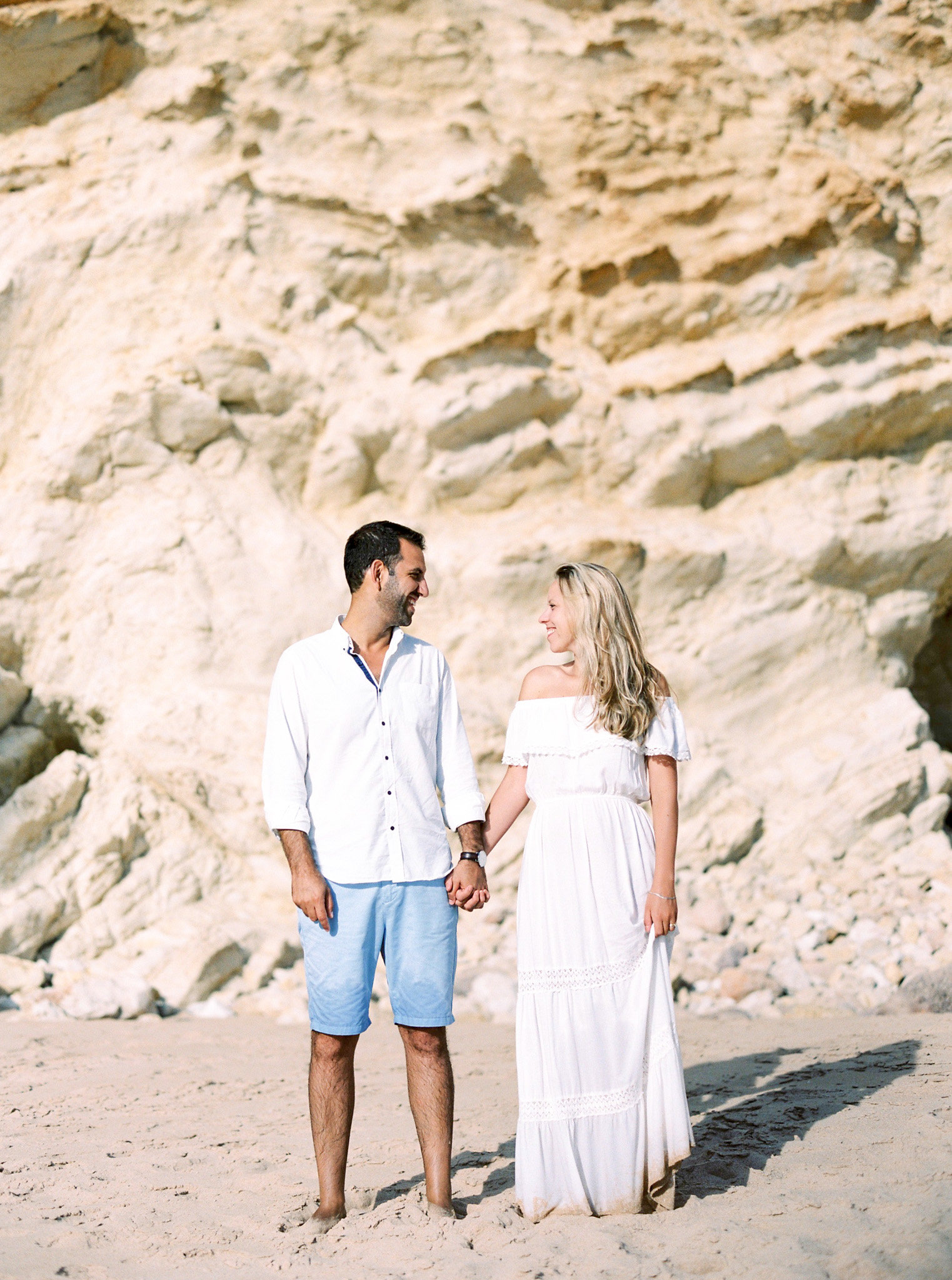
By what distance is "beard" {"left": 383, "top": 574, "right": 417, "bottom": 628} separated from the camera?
3.24 m

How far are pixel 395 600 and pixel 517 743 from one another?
56 cm

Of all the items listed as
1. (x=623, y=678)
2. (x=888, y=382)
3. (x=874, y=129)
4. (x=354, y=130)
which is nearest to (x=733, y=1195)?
(x=623, y=678)

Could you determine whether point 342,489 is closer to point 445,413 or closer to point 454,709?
point 445,413

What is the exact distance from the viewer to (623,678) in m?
3.20

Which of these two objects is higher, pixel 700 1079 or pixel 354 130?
pixel 354 130

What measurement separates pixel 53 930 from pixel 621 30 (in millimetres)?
7938

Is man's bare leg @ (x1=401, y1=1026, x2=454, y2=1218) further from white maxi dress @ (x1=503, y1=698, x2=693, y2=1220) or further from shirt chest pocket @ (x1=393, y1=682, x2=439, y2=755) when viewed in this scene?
shirt chest pocket @ (x1=393, y1=682, x2=439, y2=755)

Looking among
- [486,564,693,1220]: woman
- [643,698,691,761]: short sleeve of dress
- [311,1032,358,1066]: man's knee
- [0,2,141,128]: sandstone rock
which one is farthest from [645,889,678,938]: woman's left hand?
[0,2,141,128]: sandstone rock

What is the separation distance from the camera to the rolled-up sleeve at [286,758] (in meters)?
3.07

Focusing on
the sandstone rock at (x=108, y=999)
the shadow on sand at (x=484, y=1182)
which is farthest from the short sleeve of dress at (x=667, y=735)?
the sandstone rock at (x=108, y=999)

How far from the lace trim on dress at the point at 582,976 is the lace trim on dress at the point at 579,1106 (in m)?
0.28

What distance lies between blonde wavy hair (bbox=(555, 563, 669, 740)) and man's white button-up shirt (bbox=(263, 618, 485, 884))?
460 millimetres

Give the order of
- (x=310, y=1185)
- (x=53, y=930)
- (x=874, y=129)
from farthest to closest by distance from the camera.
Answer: (x=874, y=129) → (x=53, y=930) → (x=310, y=1185)

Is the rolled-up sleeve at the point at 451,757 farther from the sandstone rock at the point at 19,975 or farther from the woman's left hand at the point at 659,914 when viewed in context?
the sandstone rock at the point at 19,975
